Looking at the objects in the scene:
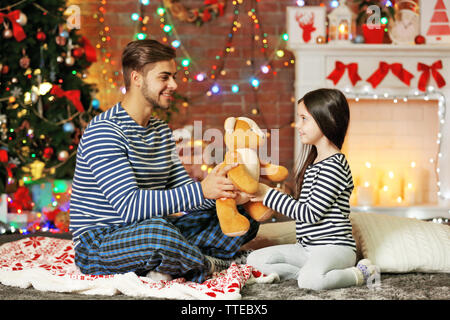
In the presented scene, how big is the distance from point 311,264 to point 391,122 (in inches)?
88.8

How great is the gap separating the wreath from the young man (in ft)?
6.18

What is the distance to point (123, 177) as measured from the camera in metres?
1.79

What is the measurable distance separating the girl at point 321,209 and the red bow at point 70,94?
166 centimetres

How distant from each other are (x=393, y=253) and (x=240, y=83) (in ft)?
6.70

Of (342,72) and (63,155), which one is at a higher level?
(342,72)

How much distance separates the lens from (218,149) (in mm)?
3822

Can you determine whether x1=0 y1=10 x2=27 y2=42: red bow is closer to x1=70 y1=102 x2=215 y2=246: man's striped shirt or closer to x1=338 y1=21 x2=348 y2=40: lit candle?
x1=70 y1=102 x2=215 y2=246: man's striped shirt

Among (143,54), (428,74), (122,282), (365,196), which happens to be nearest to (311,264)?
(122,282)

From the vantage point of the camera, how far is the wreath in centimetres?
379

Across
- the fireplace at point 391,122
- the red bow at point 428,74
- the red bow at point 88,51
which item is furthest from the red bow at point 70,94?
the red bow at point 428,74

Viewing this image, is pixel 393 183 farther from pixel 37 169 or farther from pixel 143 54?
pixel 143 54

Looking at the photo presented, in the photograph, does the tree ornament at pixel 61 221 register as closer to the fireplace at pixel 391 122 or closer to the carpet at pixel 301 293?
the fireplace at pixel 391 122

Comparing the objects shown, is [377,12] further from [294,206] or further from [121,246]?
[121,246]

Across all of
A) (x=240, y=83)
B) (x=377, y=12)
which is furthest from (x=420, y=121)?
(x=240, y=83)
